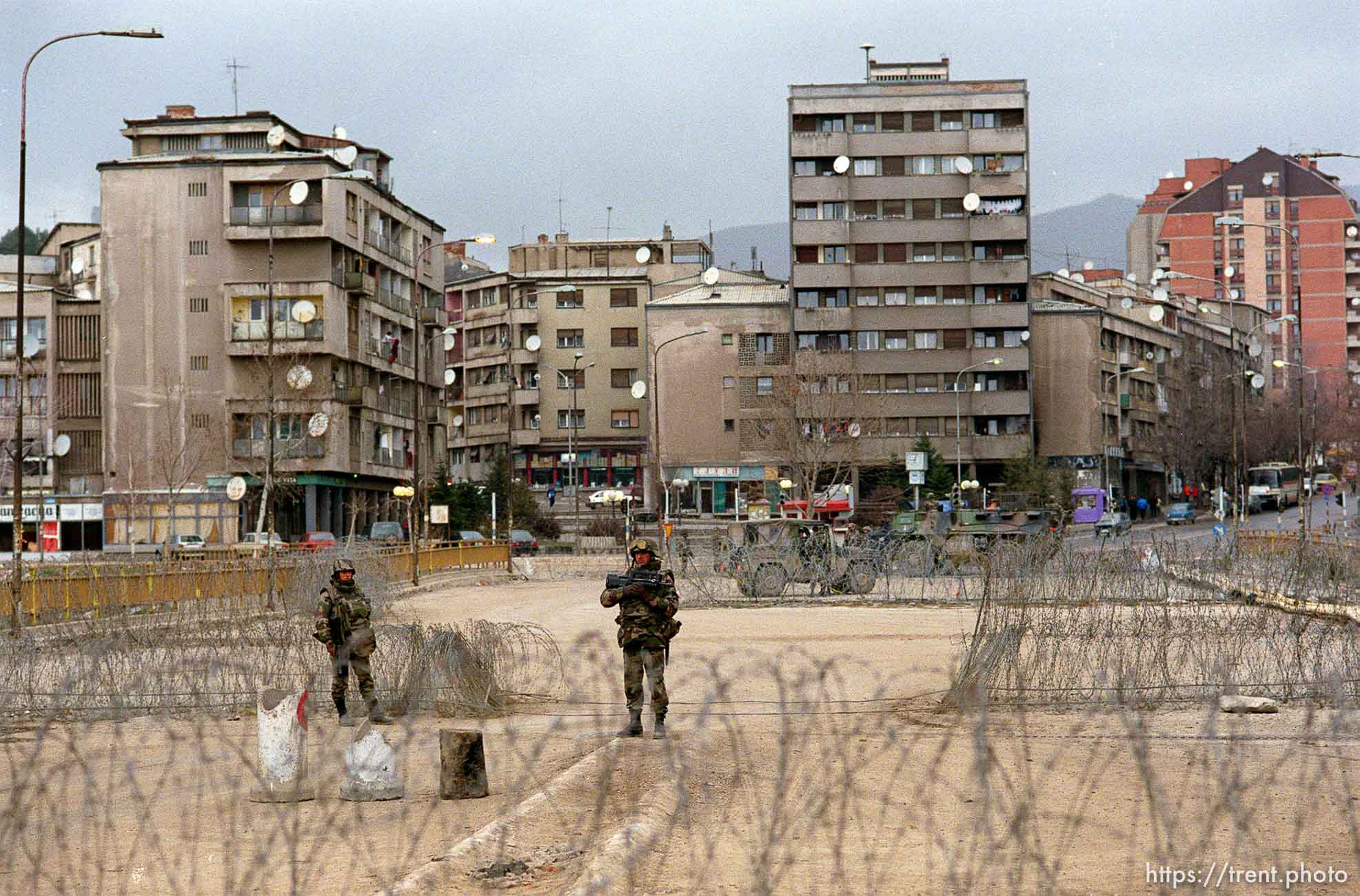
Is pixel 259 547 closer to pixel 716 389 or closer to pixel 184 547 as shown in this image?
pixel 184 547

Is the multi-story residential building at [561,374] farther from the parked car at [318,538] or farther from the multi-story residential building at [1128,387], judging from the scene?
the parked car at [318,538]

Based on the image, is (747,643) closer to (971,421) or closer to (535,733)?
→ (535,733)

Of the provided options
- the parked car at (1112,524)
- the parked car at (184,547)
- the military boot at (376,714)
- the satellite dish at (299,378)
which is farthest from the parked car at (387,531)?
the military boot at (376,714)

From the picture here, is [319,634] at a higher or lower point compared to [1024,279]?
lower

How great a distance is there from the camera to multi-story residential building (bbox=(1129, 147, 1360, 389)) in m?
135

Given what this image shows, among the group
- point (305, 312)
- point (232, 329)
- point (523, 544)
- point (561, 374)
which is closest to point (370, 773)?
point (523, 544)

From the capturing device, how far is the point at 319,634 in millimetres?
14711

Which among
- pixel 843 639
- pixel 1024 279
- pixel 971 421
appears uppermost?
pixel 1024 279

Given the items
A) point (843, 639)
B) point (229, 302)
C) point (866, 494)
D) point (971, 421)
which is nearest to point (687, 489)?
point (866, 494)

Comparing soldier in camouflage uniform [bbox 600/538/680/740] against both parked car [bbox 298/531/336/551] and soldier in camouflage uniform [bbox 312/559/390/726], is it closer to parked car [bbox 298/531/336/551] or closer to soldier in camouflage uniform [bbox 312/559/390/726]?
soldier in camouflage uniform [bbox 312/559/390/726]

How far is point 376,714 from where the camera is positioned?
1475cm

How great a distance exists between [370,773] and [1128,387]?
3628 inches

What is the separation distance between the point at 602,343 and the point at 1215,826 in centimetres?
9214

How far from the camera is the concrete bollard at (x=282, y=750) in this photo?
36.3ft
